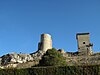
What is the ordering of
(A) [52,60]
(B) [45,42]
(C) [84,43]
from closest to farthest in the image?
1. (A) [52,60]
2. (C) [84,43]
3. (B) [45,42]

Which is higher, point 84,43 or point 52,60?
point 84,43

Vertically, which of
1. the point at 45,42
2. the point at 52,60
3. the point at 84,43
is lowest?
the point at 52,60

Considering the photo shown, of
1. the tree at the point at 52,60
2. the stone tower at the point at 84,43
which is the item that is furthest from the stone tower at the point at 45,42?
the tree at the point at 52,60

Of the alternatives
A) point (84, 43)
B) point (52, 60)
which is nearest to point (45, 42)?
point (84, 43)

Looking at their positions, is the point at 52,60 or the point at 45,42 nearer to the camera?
the point at 52,60

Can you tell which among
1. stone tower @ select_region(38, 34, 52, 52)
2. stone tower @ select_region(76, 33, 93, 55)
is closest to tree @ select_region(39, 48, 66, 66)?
stone tower @ select_region(76, 33, 93, 55)

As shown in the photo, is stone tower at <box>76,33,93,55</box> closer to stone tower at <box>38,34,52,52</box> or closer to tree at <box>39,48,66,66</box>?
stone tower at <box>38,34,52,52</box>

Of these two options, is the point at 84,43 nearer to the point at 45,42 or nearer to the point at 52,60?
the point at 45,42

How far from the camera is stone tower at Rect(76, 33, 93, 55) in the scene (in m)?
72.5

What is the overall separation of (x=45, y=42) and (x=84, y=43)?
1069cm

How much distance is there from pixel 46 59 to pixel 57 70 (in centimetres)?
1358

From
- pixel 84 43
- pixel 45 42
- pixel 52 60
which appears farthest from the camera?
pixel 45 42

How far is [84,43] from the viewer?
73438 millimetres

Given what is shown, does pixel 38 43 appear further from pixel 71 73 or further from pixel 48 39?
pixel 71 73
